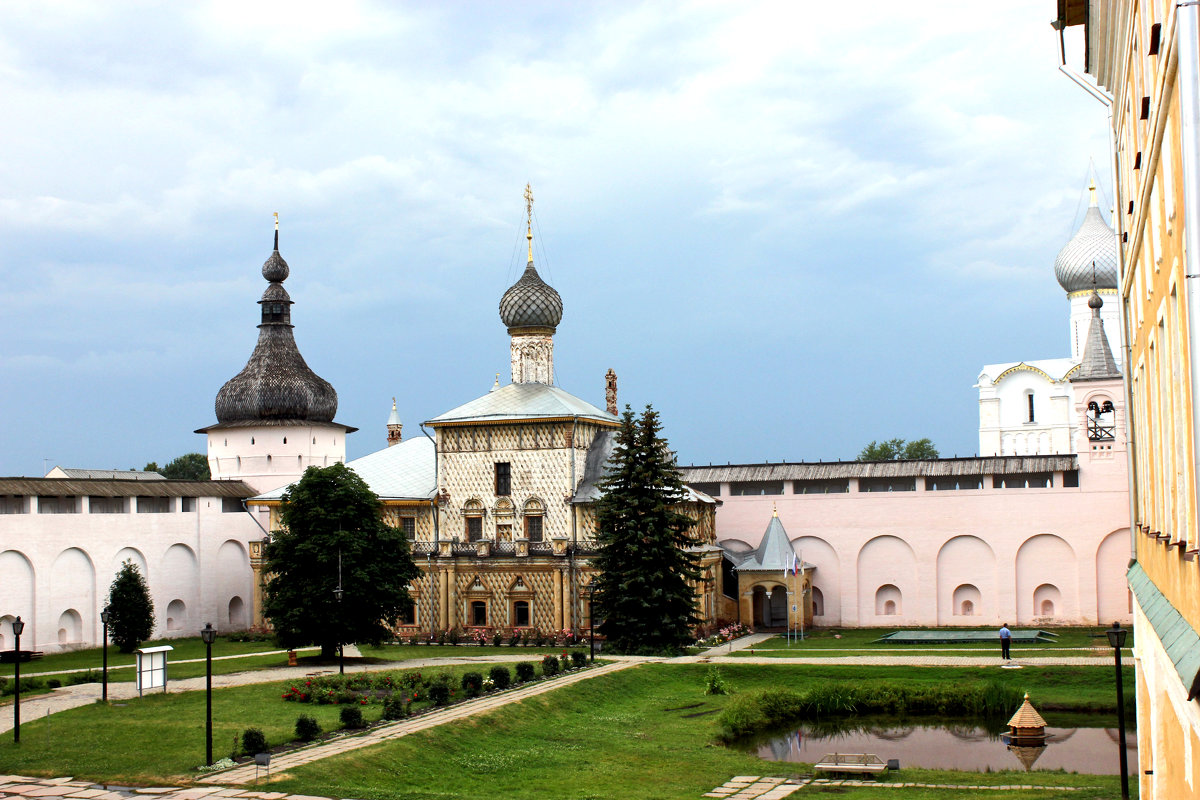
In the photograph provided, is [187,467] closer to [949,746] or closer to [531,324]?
[531,324]

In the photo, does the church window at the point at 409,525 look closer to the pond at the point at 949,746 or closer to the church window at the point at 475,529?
the church window at the point at 475,529

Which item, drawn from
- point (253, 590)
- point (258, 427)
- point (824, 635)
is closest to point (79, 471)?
point (258, 427)

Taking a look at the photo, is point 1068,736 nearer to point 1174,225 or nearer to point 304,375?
point 1174,225

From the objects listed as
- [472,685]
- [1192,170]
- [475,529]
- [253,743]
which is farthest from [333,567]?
[1192,170]

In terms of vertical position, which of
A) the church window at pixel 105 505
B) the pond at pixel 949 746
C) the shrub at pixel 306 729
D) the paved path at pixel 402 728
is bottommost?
the pond at pixel 949 746

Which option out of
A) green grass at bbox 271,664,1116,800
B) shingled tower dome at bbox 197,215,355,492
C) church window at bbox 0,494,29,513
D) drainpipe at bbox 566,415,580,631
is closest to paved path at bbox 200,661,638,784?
green grass at bbox 271,664,1116,800

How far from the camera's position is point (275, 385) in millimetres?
48406

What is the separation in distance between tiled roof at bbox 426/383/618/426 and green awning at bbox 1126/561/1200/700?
93.3ft

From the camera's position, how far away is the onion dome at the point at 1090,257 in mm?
51281

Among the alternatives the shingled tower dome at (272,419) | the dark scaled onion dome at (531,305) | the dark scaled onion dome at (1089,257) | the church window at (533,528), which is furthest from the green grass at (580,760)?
the dark scaled onion dome at (1089,257)

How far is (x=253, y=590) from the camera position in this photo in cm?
4316

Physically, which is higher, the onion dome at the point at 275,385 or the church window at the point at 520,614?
the onion dome at the point at 275,385

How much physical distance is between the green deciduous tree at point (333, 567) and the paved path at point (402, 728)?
6094 mm

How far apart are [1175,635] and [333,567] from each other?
27.0 meters
